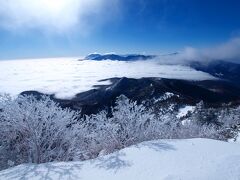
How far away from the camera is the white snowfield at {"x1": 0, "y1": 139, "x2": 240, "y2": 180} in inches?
319

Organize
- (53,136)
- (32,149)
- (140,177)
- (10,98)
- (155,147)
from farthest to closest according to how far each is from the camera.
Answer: (10,98) → (53,136) → (32,149) → (155,147) → (140,177)

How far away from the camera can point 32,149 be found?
40.2ft

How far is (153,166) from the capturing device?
29.2ft

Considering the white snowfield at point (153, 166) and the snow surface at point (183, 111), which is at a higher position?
the white snowfield at point (153, 166)

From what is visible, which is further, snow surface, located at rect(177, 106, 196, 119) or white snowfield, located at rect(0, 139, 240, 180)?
snow surface, located at rect(177, 106, 196, 119)

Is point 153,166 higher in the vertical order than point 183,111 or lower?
higher

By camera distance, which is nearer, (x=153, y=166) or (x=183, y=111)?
(x=153, y=166)

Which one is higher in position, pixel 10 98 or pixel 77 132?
pixel 10 98

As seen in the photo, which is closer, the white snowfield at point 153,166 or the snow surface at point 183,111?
the white snowfield at point 153,166

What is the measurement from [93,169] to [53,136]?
4554 millimetres

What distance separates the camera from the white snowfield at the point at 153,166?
8.11 m

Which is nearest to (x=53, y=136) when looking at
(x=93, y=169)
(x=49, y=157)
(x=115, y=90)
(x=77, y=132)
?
(x=49, y=157)

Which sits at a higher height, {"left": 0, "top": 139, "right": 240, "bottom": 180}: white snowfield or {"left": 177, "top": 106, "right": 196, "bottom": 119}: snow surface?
{"left": 0, "top": 139, "right": 240, "bottom": 180}: white snowfield

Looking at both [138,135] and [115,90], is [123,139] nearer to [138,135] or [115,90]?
[138,135]
